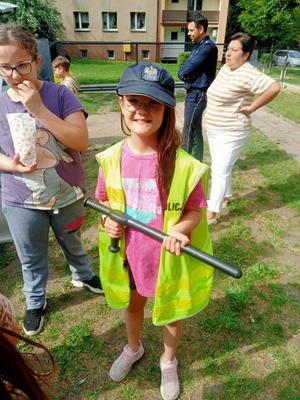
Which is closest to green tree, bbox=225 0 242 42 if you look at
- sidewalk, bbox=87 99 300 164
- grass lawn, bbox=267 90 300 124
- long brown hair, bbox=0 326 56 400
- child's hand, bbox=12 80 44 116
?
grass lawn, bbox=267 90 300 124

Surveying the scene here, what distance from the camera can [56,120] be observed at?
1.78 metres

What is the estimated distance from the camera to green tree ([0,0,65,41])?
2145 centimetres

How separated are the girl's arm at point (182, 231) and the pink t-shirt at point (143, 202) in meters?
0.05

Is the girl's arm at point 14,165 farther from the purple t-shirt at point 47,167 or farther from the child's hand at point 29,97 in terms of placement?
the child's hand at point 29,97

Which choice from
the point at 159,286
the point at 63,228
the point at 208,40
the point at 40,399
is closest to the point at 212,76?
the point at 208,40

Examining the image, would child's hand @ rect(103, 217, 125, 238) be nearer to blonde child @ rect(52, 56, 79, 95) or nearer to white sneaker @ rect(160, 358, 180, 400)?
white sneaker @ rect(160, 358, 180, 400)

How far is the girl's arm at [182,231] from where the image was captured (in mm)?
1405

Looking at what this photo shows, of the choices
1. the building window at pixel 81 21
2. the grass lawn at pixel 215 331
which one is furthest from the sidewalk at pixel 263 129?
the building window at pixel 81 21

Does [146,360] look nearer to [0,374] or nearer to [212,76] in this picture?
[0,374]

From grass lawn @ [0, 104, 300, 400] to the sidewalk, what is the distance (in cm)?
311

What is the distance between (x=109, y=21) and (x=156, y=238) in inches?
1219

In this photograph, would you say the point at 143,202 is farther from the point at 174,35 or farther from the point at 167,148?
the point at 174,35

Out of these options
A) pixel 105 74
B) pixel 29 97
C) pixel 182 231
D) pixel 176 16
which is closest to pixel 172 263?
pixel 182 231

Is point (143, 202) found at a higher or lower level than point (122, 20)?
higher
